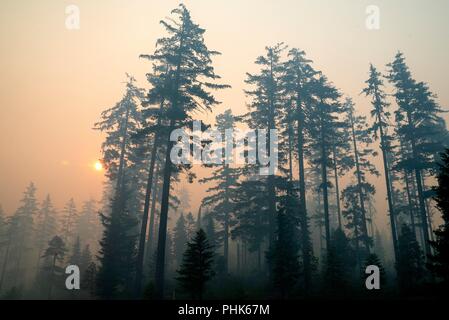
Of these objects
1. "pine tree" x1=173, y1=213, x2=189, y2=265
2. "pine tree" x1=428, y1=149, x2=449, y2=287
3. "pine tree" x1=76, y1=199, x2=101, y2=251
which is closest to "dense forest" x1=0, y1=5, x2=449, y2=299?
"pine tree" x1=428, y1=149, x2=449, y2=287

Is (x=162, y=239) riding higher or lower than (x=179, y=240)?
lower

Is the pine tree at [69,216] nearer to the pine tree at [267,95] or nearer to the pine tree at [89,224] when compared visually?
the pine tree at [89,224]

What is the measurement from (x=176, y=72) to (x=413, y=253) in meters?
22.2

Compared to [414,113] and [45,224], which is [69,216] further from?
[414,113]

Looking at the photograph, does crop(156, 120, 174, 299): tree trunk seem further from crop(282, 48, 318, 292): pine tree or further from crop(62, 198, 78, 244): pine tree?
crop(62, 198, 78, 244): pine tree

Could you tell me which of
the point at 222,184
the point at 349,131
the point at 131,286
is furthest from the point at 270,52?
the point at 131,286

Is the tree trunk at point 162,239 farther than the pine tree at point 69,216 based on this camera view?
No

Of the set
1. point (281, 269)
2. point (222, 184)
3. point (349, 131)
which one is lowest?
point (281, 269)

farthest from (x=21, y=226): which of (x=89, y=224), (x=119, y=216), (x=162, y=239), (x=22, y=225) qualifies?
(x=162, y=239)

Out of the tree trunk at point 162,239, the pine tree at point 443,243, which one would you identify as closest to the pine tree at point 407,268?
the pine tree at point 443,243

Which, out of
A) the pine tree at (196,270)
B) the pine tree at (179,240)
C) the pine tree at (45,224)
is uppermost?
the pine tree at (45,224)
